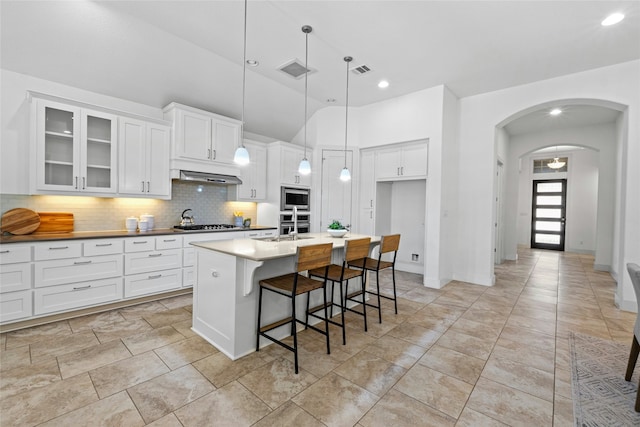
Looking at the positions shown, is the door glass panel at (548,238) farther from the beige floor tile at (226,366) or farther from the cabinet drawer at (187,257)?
the cabinet drawer at (187,257)

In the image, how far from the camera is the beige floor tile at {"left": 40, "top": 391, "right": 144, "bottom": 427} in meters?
1.67

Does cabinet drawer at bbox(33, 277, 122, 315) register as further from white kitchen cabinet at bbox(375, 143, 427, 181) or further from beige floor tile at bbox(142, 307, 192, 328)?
white kitchen cabinet at bbox(375, 143, 427, 181)

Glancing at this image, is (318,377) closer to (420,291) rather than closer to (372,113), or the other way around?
(420,291)

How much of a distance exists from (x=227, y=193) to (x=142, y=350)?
3.09 meters

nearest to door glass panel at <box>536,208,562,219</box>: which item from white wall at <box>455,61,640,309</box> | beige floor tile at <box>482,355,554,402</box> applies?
white wall at <box>455,61,640,309</box>

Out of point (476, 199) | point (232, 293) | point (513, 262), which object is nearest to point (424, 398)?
point (232, 293)

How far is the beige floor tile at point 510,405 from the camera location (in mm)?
1770

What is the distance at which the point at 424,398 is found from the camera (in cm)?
195

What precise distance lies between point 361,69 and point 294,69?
3.29 feet

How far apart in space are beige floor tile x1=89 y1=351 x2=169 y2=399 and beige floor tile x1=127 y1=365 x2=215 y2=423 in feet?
0.28

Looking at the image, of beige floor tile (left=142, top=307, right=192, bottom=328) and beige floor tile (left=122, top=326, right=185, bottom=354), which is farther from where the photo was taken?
beige floor tile (left=142, top=307, right=192, bottom=328)

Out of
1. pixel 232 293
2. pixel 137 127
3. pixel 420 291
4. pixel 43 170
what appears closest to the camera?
pixel 232 293

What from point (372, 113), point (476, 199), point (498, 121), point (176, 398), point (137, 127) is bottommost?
point (176, 398)

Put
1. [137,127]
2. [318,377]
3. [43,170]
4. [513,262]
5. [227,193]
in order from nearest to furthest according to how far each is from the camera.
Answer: [318,377] → [43,170] → [137,127] → [227,193] → [513,262]
